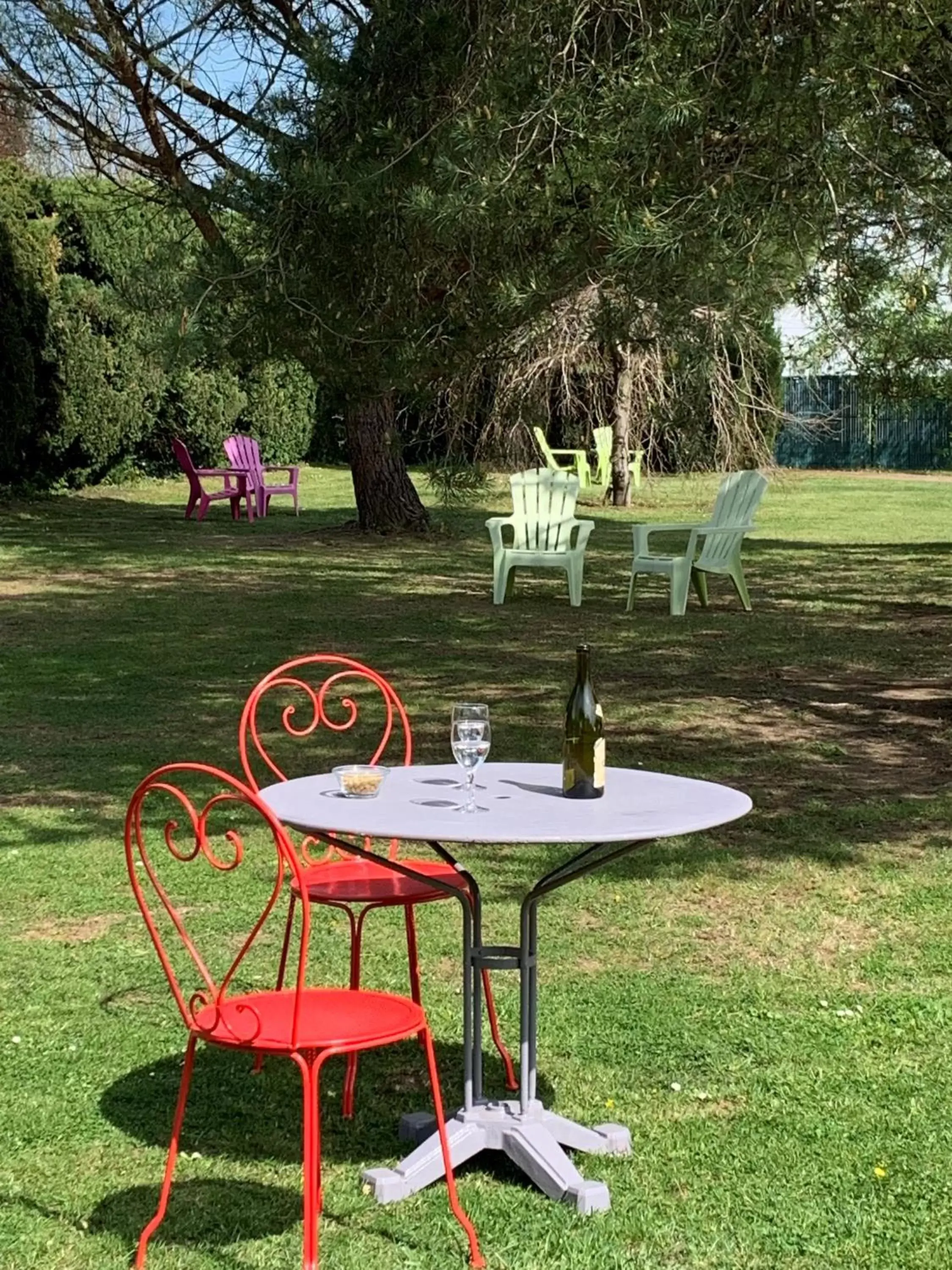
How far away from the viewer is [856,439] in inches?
1326

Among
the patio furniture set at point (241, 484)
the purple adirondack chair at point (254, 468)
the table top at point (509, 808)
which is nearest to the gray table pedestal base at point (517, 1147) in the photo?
the table top at point (509, 808)

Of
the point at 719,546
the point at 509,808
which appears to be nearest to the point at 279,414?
the point at 719,546

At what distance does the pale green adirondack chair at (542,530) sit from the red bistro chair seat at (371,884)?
27.8 ft

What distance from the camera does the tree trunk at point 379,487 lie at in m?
16.9

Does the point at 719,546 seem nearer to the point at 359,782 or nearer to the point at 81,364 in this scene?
the point at 359,782

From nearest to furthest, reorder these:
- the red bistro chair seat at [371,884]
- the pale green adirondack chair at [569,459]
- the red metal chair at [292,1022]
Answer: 1. the red metal chair at [292,1022]
2. the red bistro chair seat at [371,884]
3. the pale green adirondack chair at [569,459]

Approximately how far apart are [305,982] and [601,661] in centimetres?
579

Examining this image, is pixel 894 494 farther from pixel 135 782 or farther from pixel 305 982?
pixel 305 982

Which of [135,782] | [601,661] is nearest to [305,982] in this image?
[135,782]

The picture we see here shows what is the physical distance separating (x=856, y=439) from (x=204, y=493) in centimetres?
1760

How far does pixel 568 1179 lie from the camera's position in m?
3.26

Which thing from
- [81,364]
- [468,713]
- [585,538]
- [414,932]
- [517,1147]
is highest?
[81,364]

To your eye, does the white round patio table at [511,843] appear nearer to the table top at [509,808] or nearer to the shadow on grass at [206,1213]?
the table top at [509,808]

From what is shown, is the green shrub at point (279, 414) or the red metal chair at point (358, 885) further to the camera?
the green shrub at point (279, 414)
